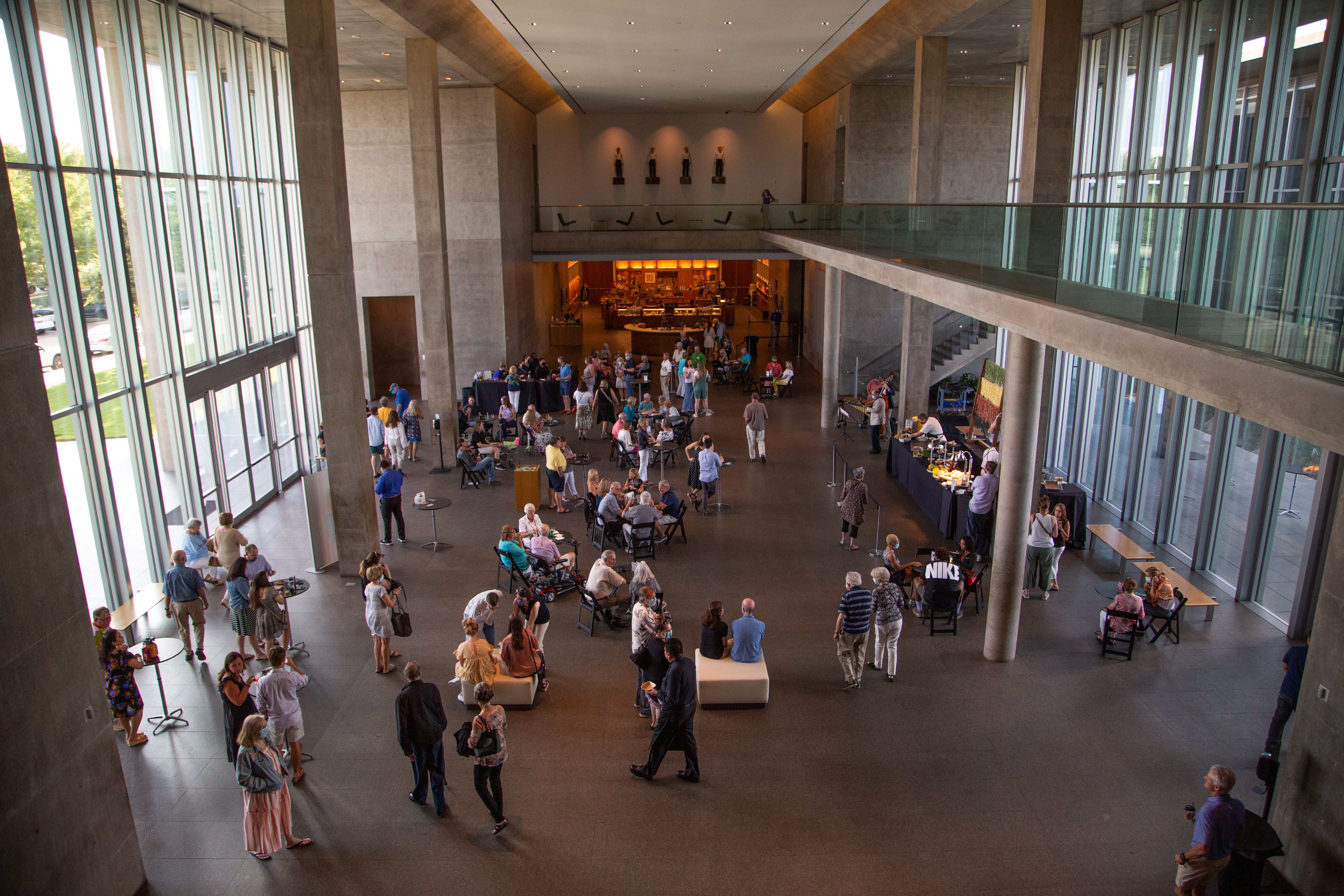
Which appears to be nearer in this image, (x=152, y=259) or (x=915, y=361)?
(x=152, y=259)

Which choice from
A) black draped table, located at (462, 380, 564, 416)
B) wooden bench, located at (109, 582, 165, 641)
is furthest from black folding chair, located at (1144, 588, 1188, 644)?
black draped table, located at (462, 380, 564, 416)

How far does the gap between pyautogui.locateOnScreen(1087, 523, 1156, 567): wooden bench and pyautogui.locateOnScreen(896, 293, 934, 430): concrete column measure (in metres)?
6.21

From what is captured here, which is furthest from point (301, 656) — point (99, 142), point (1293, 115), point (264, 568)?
point (1293, 115)

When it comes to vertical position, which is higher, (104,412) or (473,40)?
(473,40)

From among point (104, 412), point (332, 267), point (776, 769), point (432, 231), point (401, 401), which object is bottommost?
point (776, 769)

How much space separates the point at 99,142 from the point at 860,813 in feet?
37.8

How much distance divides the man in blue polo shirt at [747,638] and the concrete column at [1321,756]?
4161mm

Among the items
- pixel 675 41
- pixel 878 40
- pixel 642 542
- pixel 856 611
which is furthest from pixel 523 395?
pixel 856 611

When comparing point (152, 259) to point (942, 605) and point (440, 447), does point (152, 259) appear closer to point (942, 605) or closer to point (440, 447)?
point (440, 447)

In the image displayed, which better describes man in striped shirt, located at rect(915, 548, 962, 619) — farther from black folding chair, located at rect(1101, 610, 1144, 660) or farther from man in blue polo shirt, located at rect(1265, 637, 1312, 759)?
man in blue polo shirt, located at rect(1265, 637, 1312, 759)

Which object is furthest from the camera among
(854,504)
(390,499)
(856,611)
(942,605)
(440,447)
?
Answer: (440,447)

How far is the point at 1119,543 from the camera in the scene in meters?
11.7

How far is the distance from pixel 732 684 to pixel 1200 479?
825 cm

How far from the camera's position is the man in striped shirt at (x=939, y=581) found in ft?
32.1
